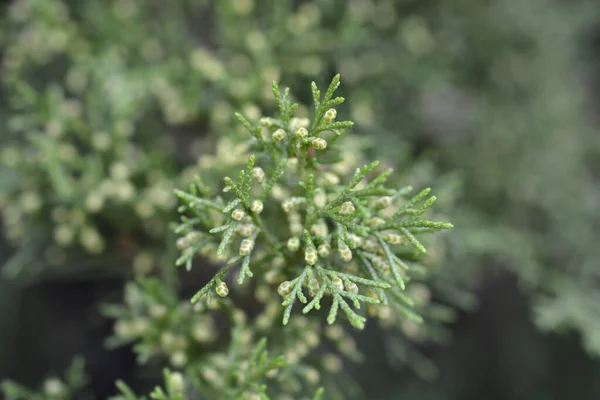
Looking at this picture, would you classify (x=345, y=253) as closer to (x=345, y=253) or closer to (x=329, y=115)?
(x=345, y=253)

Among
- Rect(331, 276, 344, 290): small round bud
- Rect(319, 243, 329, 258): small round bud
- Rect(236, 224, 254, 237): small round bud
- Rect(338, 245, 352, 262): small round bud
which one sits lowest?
Rect(236, 224, 254, 237): small round bud

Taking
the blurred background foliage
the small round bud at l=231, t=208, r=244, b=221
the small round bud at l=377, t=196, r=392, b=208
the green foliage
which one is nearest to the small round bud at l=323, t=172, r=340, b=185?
the green foliage

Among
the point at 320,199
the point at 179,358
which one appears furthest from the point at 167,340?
the point at 320,199

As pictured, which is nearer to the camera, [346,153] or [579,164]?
[346,153]

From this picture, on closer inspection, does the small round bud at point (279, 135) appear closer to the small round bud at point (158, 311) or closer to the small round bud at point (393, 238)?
the small round bud at point (393, 238)

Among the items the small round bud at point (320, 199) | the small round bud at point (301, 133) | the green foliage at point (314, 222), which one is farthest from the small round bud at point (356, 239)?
the small round bud at point (301, 133)

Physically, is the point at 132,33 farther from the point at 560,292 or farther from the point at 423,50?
the point at 560,292

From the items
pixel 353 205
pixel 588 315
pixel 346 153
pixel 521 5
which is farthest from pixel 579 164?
pixel 353 205

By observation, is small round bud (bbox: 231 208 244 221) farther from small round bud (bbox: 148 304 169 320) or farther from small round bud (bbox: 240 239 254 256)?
small round bud (bbox: 148 304 169 320)
